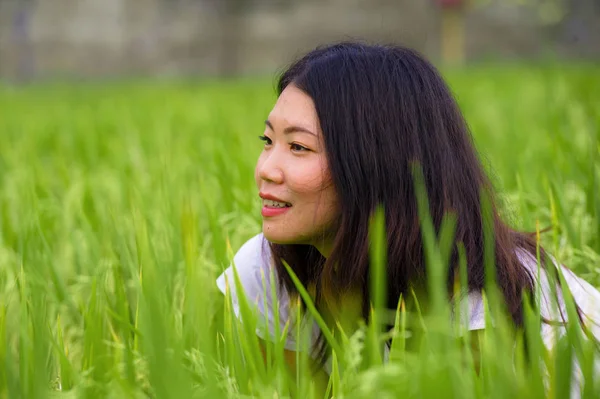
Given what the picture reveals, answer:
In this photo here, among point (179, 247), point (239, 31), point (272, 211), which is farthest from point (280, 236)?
point (239, 31)

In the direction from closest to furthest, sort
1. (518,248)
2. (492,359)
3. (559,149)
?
1. (492,359)
2. (518,248)
3. (559,149)

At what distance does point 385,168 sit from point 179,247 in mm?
372

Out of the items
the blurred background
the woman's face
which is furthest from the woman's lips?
the blurred background

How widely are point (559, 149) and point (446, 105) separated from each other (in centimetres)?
78

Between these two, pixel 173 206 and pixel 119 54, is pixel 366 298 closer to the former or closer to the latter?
pixel 173 206

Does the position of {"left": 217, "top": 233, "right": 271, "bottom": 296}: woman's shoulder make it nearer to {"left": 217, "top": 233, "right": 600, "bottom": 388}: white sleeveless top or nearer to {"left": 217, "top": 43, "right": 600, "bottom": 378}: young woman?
{"left": 217, "top": 233, "right": 600, "bottom": 388}: white sleeveless top

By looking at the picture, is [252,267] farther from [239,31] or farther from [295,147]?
[239,31]

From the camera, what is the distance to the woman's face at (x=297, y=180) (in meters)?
0.94

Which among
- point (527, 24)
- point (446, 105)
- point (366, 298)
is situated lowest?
point (366, 298)

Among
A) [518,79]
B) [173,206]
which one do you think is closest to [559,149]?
[173,206]

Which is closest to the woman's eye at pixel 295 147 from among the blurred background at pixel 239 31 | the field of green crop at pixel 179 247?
the field of green crop at pixel 179 247

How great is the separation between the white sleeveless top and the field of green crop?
37 millimetres

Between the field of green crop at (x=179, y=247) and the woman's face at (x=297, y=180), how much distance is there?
0.08 m

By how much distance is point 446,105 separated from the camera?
1007 mm
